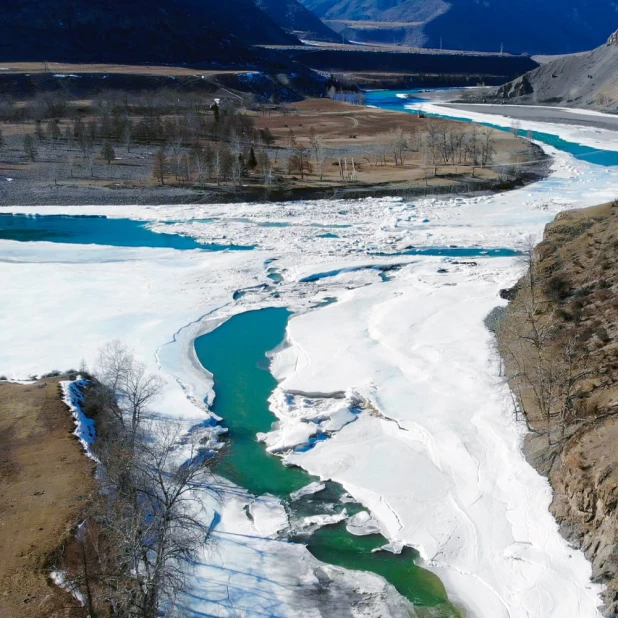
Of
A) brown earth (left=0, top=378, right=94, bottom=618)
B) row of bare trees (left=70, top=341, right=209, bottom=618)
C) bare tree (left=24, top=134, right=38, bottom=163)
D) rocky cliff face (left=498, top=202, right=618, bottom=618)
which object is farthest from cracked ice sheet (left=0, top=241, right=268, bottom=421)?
bare tree (left=24, top=134, right=38, bottom=163)

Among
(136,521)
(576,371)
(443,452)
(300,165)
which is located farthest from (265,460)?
(300,165)

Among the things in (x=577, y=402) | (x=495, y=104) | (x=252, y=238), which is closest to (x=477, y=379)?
(x=577, y=402)

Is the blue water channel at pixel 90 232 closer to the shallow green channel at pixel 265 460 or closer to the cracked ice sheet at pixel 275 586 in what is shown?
the shallow green channel at pixel 265 460

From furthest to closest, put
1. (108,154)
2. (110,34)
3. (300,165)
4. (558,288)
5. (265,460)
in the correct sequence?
1. (110,34)
2. (108,154)
3. (300,165)
4. (558,288)
5. (265,460)

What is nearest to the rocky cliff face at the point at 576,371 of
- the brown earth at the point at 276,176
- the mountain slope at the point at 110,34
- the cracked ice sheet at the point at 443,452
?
the cracked ice sheet at the point at 443,452

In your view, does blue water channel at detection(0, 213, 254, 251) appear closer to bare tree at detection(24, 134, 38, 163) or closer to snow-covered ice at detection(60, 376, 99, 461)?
bare tree at detection(24, 134, 38, 163)

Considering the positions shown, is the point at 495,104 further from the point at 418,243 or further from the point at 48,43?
the point at 418,243

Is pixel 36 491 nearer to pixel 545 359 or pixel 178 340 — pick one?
pixel 178 340
